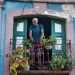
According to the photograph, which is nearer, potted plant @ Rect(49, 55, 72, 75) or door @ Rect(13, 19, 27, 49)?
potted plant @ Rect(49, 55, 72, 75)

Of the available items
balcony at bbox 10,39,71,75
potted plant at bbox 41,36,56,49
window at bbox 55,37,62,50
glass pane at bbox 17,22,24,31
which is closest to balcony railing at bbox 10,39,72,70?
balcony at bbox 10,39,71,75

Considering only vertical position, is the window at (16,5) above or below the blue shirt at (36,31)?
above

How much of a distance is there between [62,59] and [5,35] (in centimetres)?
180

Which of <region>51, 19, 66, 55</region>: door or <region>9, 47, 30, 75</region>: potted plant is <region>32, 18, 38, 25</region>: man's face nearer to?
<region>51, 19, 66, 55</region>: door

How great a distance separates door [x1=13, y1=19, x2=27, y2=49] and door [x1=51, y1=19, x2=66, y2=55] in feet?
2.75

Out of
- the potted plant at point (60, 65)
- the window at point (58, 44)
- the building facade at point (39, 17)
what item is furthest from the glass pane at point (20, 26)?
the potted plant at point (60, 65)

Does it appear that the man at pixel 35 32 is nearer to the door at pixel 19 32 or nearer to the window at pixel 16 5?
the door at pixel 19 32

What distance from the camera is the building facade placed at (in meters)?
14.0

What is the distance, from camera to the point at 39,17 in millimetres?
14430

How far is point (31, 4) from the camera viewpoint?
14.3 meters

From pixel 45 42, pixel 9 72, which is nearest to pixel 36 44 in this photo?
pixel 45 42

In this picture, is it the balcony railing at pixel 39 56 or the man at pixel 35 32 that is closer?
the balcony railing at pixel 39 56

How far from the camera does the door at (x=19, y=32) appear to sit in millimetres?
14086

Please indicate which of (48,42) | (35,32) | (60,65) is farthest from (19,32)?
(60,65)
